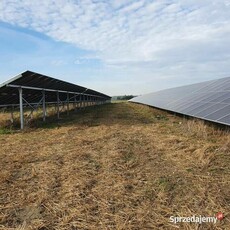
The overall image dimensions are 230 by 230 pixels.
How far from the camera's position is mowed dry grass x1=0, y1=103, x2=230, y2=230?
13.0ft

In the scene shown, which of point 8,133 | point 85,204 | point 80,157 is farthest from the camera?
point 8,133

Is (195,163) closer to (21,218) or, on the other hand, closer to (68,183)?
(68,183)

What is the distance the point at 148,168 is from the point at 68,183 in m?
1.76

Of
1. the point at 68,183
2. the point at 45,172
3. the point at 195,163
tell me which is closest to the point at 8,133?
the point at 45,172

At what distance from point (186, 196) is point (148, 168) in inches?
62.3

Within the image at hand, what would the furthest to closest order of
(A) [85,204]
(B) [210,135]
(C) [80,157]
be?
1. (B) [210,135]
2. (C) [80,157]
3. (A) [85,204]

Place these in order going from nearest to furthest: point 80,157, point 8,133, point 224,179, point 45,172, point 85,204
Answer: point 85,204, point 224,179, point 45,172, point 80,157, point 8,133

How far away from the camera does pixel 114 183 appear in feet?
17.1

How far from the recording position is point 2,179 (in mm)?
5543

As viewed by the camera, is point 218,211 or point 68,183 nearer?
point 218,211

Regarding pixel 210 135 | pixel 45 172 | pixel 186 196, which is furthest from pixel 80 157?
pixel 210 135

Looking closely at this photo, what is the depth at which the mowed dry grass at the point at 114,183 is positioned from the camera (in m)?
3.95

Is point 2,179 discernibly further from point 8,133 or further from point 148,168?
point 8,133

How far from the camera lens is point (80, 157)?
7.22 meters
